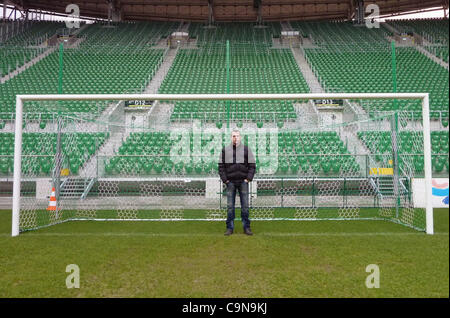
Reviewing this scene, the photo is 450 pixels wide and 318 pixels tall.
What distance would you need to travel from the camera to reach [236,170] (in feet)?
14.4

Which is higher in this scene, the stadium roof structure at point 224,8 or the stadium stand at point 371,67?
the stadium roof structure at point 224,8

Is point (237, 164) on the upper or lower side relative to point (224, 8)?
lower

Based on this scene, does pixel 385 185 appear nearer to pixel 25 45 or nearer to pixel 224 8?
pixel 25 45

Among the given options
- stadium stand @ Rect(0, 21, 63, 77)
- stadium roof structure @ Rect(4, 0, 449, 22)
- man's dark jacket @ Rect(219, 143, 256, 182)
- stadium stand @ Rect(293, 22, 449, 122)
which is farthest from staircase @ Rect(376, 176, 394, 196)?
stadium roof structure @ Rect(4, 0, 449, 22)

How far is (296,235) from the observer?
428cm

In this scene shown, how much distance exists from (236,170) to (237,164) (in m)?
0.09

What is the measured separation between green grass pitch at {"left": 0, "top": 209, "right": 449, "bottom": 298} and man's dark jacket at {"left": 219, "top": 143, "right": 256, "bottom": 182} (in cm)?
87

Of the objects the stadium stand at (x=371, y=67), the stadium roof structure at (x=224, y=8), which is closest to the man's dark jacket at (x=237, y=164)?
the stadium stand at (x=371, y=67)

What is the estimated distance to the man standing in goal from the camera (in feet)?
14.3

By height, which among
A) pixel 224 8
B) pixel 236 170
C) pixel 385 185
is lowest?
pixel 385 185

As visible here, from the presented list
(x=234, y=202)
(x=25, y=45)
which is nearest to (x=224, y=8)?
(x=25, y=45)

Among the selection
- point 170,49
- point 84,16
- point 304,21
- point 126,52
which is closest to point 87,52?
point 126,52

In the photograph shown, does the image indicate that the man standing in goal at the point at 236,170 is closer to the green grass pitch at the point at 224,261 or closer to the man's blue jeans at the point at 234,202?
the man's blue jeans at the point at 234,202

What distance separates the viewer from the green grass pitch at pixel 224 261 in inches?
97.6
